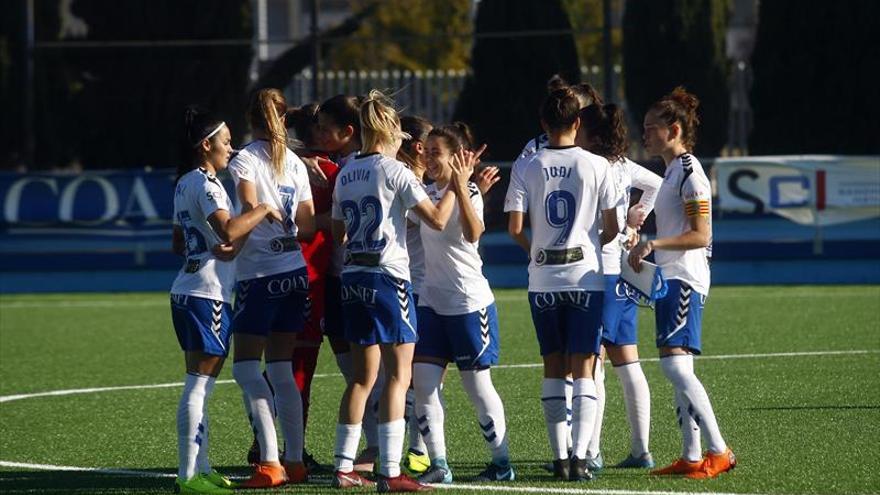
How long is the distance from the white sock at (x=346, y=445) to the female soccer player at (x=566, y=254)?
972 millimetres

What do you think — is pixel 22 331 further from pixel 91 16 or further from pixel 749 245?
pixel 91 16

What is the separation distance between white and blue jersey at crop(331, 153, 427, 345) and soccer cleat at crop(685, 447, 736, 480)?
1590 millimetres

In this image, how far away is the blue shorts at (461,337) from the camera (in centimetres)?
788

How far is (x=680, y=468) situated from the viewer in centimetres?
801

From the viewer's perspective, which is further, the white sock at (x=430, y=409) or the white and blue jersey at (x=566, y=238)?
the white sock at (x=430, y=409)

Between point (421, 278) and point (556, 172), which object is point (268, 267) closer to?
point (421, 278)

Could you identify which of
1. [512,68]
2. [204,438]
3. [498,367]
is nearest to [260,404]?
[204,438]

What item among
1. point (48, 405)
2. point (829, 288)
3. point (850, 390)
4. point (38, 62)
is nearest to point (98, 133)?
point (38, 62)

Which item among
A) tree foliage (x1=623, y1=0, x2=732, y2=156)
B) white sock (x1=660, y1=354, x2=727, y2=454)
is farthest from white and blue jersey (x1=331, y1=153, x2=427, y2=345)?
tree foliage (x1=623, y1=0, x2=732, y2=156)

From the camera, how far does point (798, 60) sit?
Result: 995 inches

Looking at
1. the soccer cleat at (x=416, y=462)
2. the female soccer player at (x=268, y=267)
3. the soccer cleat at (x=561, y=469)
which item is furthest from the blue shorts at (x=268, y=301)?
the soccer cleat at (x=561, y=469)

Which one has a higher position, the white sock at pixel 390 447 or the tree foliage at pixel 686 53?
the tree foliage at pixel 686 53

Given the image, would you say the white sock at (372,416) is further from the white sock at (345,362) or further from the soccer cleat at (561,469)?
the soccer cleat at (561,469)

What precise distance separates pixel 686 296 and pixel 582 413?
0.78m
